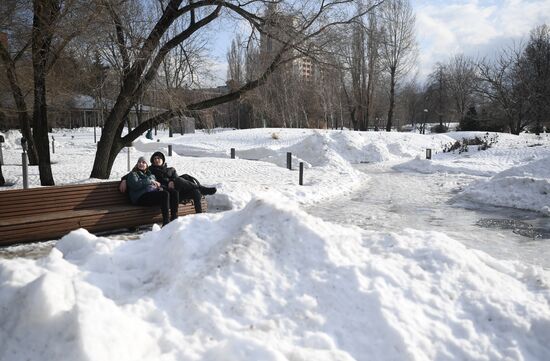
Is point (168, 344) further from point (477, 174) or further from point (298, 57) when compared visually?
point (477, 174)

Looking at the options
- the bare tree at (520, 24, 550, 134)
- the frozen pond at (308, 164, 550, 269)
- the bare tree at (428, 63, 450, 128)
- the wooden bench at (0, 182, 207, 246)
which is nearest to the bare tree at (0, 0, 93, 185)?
the wooden bench at (0, 182, 207, 246)

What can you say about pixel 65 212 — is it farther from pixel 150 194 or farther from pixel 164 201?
pixel 164 201

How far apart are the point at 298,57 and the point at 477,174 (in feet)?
32.1

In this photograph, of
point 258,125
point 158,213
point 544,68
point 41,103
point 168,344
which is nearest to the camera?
point 168,344

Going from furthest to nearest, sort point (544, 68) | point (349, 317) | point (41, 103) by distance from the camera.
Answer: point (544, 68) < point (41, 103) < point (349, 317)

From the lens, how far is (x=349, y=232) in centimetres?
494

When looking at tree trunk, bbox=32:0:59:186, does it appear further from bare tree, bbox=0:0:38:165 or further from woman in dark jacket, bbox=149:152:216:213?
woman in dark jacket, bbox=149:152:216:213

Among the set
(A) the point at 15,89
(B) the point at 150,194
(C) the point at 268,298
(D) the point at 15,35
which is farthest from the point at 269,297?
(A) the point at 15,89

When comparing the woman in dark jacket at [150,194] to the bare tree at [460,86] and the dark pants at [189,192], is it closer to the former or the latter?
the dark pants at [189,192]

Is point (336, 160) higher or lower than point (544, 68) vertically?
lower

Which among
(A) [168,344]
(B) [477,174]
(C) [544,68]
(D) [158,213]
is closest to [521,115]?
(C) [544,68]

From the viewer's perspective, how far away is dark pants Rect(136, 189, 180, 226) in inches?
283

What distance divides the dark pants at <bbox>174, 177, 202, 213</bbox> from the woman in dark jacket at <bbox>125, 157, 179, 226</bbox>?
0.34 metres

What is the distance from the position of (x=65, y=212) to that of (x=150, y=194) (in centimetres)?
138
